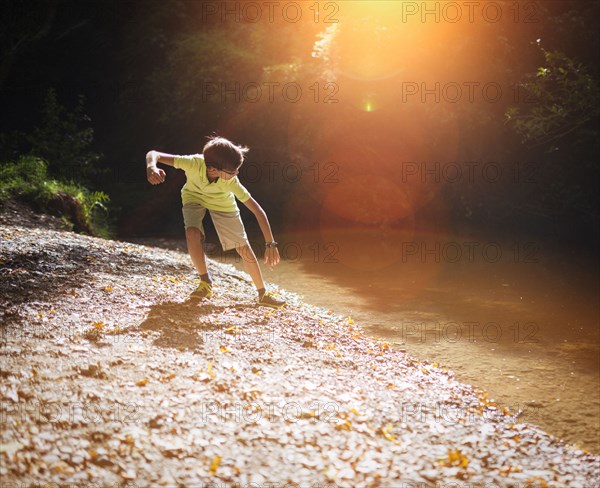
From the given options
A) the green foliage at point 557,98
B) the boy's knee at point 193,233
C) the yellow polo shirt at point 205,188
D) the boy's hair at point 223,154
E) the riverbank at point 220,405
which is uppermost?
the green foliage at point 557,98

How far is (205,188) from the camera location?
6.31m

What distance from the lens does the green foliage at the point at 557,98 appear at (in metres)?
13.1

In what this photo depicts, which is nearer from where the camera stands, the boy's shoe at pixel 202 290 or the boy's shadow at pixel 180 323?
the boy's shadow at pixel 180 323

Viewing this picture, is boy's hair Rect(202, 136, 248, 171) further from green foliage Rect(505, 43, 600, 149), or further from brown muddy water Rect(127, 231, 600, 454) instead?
green foliage Rect(505, 43, 600, 149)

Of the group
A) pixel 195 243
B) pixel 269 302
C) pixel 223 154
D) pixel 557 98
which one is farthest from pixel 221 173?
pixel 557 98

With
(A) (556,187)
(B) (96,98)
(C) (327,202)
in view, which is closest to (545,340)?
(A) (556,187)

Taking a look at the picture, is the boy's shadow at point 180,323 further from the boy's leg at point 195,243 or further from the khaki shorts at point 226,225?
the khaki shorts at point 226,225

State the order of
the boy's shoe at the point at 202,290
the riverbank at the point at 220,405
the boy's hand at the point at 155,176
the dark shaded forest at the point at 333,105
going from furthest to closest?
the dark shaded forest at the point at 333,105
the boy's shoe at the point at 202,290
the boy's hand at the point at 155,176
the riverbank at the point at 220,405

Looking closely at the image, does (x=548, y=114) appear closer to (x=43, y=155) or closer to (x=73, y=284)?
(x=73, y=284)

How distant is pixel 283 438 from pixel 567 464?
8.00ft

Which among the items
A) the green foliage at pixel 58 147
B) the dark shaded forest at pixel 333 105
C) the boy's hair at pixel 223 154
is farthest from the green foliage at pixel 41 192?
the boy's hair at pixel 223 154

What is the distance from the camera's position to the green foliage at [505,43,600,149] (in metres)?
13.1

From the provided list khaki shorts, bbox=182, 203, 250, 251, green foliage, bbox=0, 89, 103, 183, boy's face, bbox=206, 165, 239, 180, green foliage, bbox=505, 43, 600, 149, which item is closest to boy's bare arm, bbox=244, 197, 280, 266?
khaki shorts, bbox=182, 203, 250, 251

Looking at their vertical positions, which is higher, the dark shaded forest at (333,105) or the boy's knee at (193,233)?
the dark shaded forest at (333,105)
